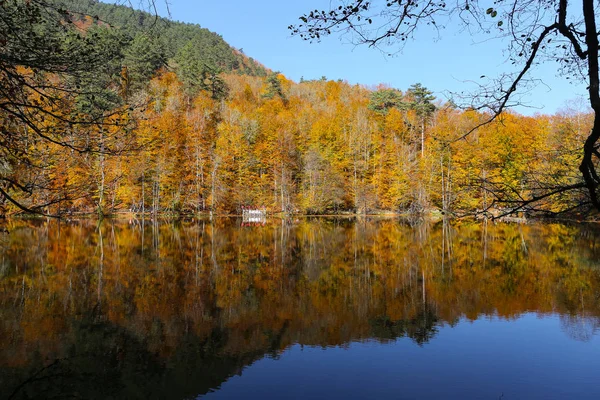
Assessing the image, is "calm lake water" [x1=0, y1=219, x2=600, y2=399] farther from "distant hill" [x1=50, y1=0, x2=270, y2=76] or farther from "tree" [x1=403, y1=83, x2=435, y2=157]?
"tree" [x1=403, y1=83, x2=435, y2=157]

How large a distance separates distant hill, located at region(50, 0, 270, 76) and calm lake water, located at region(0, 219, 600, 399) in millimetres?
3706

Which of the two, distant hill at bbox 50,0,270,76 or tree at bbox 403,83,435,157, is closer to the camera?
distant hill at bbox 50,0,270,76

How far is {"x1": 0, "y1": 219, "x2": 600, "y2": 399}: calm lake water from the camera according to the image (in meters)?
6.17

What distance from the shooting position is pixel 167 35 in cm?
5794

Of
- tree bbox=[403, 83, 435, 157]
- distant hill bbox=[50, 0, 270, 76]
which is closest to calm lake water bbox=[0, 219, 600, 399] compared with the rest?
distant hill bbox=[50, 0, 270, 76]

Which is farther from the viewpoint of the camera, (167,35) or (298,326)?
(167,35)

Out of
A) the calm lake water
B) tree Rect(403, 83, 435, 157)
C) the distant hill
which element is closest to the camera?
the distant hill

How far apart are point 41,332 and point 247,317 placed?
3.78 m

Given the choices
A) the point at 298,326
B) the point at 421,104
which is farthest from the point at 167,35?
the point at 298,326

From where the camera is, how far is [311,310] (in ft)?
31.8

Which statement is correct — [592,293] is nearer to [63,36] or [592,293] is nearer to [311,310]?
[311,310]

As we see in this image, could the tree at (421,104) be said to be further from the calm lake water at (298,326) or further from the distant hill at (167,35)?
the calm lake water at (298,326)

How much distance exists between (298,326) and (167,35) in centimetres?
5757

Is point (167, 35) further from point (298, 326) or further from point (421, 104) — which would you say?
point (298, 326)
